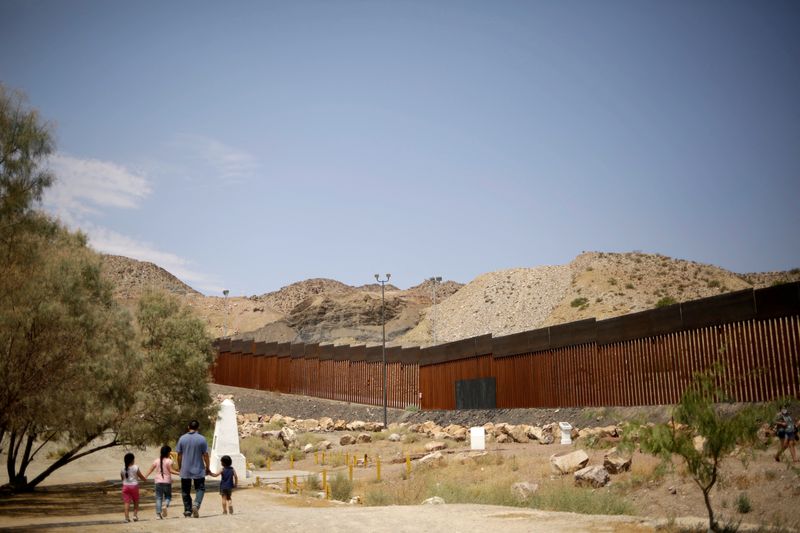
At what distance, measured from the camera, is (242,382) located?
61.5 metres

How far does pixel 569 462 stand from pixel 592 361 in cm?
1176

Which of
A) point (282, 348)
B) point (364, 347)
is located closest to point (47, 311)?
point (364, 347)

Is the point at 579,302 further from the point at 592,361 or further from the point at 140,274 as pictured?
the point at 140,274

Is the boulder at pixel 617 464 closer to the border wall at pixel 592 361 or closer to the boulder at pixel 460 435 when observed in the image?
the border wall at pixel 592 361

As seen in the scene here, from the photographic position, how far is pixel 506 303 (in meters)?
85.3

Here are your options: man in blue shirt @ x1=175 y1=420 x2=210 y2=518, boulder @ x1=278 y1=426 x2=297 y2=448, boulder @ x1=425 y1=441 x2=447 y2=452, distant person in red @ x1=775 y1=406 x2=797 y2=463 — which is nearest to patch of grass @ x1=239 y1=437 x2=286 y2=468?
boulder @ x1=278 y1=426 x2=297 y2=448

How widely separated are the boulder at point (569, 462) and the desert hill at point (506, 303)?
1260 inches

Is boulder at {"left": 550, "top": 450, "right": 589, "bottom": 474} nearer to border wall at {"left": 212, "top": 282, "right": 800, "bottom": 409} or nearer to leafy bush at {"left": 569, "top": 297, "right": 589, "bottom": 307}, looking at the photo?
border wall at {"left": 212, "top": 282, "right": 800, "bottom": 409}

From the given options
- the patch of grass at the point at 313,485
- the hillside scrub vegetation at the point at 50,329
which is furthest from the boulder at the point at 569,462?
the hillside scrub vegetation at the point at 50,329

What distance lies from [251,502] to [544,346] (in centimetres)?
2052

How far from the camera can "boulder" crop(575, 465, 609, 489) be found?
65.9ft

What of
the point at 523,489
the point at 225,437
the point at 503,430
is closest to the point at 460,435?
the point at 503,430

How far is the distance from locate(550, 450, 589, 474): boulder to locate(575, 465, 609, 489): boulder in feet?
4.42

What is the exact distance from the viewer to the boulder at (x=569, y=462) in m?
21.9
